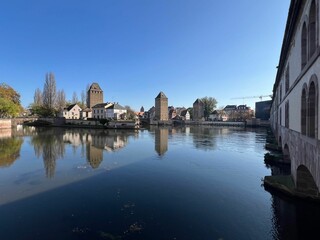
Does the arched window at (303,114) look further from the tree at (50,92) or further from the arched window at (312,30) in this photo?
the tree at (50,92)

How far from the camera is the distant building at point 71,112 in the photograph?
295 feet

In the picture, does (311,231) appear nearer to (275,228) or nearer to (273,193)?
(275,228)

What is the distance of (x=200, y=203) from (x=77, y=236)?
6.25m

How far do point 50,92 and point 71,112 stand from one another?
13.1 m

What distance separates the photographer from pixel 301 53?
905 centimetres

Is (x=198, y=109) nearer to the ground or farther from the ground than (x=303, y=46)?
farther from the ground

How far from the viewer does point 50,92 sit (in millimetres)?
82250

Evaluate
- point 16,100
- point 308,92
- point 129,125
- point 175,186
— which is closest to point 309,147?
point 308,92

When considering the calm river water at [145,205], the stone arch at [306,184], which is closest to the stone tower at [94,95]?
the calm river water at [145,205]

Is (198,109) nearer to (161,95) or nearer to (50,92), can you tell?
(161,95)

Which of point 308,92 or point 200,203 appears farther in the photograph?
point 200,203

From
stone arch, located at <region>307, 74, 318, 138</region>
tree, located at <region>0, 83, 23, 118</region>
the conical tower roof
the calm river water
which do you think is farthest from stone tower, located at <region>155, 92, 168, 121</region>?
stone arch, located at <region>307, 74, 318, 138</region>

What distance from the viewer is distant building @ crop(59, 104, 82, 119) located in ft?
295

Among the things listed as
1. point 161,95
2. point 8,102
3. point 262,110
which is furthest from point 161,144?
point 262,110
